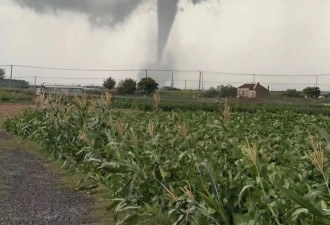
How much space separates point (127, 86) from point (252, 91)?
991 centimetres

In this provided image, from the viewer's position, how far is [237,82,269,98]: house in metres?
36.3

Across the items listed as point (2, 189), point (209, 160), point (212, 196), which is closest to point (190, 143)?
point (209, 160)

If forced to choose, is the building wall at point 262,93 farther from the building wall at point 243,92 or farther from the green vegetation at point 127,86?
the green vegetation at point 127,86

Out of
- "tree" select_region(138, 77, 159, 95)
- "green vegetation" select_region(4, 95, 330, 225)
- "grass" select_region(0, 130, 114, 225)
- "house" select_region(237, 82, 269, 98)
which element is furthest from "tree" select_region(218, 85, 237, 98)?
"green vegetation" select_region(4, 95, 330, 225)

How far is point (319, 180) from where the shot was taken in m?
3.56

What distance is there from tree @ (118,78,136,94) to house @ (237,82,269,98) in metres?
8.30

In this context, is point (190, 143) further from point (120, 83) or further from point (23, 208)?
point (120, 83)

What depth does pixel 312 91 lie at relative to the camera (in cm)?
3675

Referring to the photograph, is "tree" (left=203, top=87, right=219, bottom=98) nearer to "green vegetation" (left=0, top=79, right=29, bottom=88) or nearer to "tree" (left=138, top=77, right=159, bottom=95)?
"tree" (left=138, top=77, right=159, bottom=95)

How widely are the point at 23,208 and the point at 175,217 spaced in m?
1.96

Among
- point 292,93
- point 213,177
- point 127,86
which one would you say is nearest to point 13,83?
point 127,86

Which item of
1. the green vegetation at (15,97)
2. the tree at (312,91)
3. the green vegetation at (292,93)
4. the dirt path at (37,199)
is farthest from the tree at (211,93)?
the dirt path at (37,199)

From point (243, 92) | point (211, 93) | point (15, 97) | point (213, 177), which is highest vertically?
point (243, 92)

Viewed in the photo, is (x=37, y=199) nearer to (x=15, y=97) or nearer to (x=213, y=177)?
(x=213, y=177)
